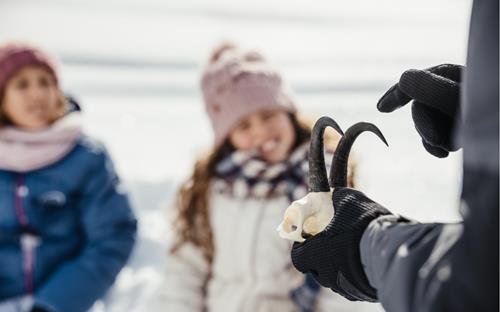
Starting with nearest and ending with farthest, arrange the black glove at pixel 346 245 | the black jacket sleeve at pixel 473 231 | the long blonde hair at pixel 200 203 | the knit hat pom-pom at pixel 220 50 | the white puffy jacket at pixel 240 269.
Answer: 1. the black jacket sleeve at pixel 473 231
2. the black glove at pixel 346 245
3. the white puffy jacket at pixel 240 269
4. the long blonde hair at pixel 200 203
5. the knit hat pom-pom at pixel 220 50

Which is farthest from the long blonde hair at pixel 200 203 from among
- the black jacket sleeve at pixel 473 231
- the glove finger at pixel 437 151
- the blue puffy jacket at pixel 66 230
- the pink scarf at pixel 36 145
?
the black jacket sleeve at pixel 473 231

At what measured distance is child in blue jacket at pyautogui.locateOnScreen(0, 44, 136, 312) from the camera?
1484mm

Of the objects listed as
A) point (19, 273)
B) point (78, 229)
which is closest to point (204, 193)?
point (78, 229)

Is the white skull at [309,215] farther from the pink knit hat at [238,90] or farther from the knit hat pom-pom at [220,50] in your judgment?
the knit hat pom-pom at [220,50]

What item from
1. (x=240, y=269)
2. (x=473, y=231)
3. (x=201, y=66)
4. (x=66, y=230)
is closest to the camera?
(x=473, y=231)

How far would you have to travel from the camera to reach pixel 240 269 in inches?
55.5

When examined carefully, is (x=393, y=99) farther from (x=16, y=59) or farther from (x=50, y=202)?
(x=16, y=59)

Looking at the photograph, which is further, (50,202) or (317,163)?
(50,202)

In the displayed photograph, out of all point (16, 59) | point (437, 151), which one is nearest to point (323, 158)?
point (437, 151)

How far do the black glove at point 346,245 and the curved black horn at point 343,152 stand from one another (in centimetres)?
2

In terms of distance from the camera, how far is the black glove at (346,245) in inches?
20.2

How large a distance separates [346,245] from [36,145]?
1.16 m

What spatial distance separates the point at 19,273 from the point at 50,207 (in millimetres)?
154

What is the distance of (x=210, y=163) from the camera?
151 cm
